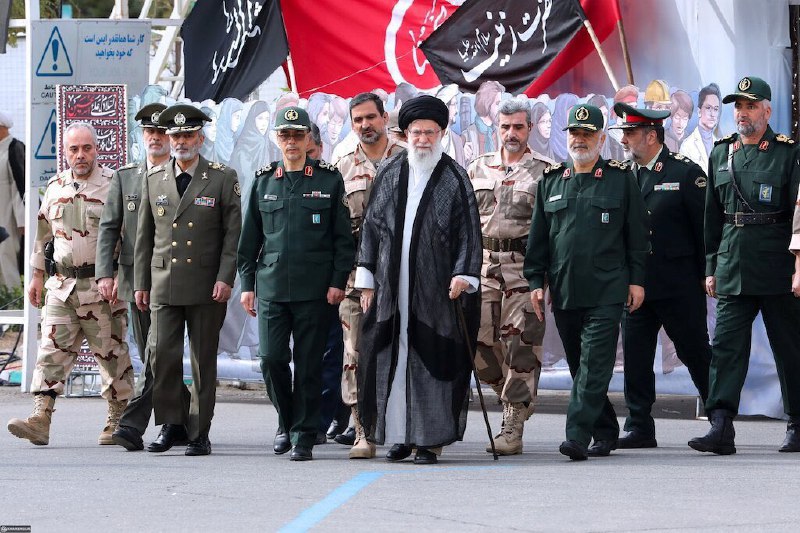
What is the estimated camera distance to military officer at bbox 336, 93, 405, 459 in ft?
32.5

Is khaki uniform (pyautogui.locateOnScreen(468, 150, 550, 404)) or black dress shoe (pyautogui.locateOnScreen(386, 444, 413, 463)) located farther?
khaki uniform (pyautogui.locateOnScreen(468, 150, 550, 404))

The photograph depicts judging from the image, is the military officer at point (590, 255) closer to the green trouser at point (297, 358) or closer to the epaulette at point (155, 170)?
the green trouser at point (297, 358)

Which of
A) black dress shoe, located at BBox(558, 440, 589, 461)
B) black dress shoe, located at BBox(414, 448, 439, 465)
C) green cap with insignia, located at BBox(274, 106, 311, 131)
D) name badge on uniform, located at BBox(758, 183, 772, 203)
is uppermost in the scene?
green cap with insignia, located at BBox(274, 106, 311, 131)

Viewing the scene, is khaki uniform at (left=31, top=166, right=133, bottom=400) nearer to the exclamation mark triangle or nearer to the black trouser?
the black trouser

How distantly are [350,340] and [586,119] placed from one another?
2.00 meters

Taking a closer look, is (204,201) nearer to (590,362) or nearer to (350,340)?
(350,340)

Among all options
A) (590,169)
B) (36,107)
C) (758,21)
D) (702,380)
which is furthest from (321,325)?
(36,107)

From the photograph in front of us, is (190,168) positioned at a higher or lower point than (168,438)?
higher

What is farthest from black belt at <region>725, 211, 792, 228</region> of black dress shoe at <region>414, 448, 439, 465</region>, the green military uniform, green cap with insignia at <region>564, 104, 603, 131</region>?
black dress shoe at <region>414, 448, 439, 465</region>

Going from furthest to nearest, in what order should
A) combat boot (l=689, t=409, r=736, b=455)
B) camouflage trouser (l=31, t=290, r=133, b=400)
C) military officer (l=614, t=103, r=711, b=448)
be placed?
camouflage trouser (l=31, t=290, r=133, b=400) < military officer (l=614, t=103, r=711, b=448) < combat boot (l=689, t=409, r=736, b=455)

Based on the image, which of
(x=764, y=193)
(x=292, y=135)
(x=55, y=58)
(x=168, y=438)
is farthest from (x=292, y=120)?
(x=55, y=58)

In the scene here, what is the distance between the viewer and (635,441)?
10.1 metres

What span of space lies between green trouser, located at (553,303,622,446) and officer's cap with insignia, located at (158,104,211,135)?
252 centimetres

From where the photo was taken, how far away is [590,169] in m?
9.52
